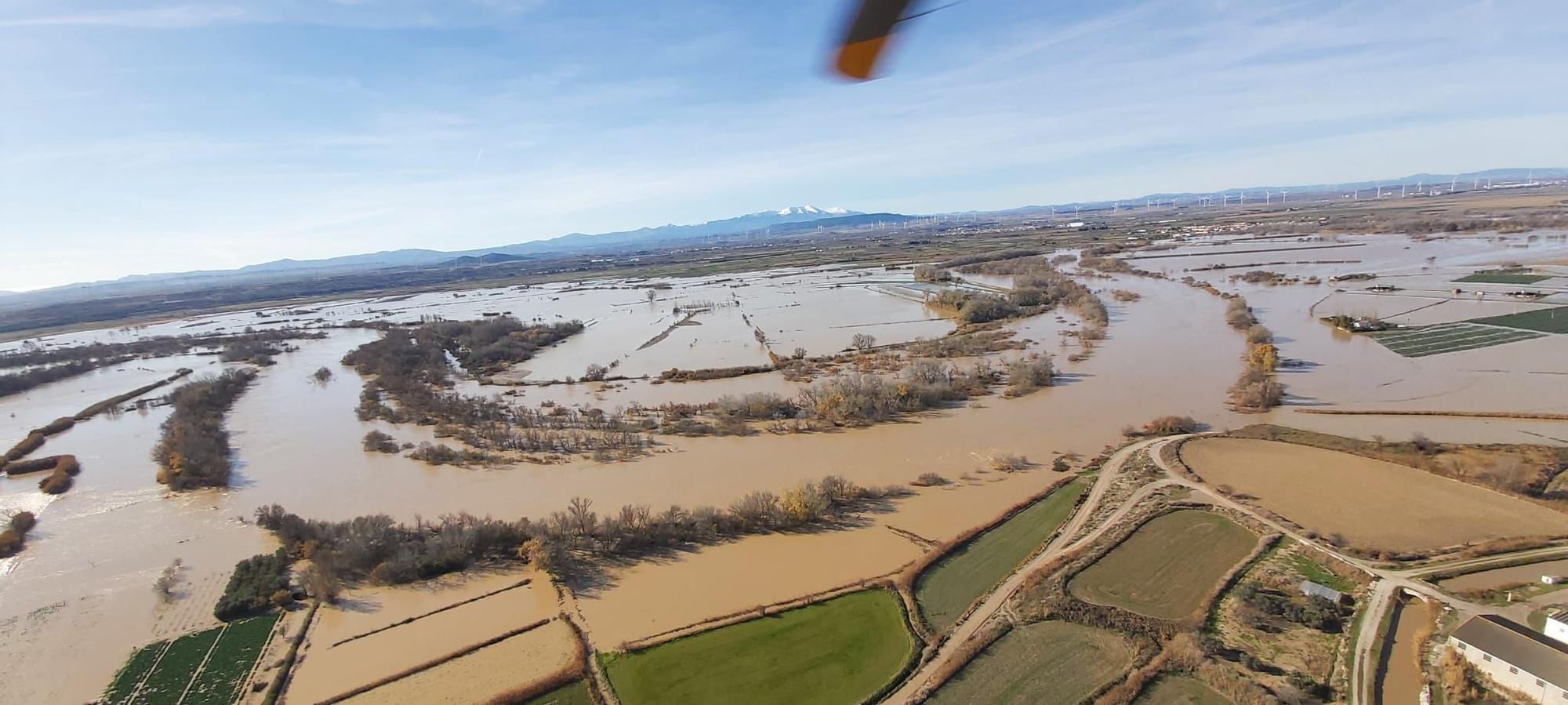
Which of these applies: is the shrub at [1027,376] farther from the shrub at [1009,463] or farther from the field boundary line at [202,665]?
the field boundary line at [202,665]

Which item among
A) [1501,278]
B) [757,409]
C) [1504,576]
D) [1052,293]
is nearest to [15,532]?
[757,409]

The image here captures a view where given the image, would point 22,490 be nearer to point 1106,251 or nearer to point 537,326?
point 537,326

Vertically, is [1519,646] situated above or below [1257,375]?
Result: below

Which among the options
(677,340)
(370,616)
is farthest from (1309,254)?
(370,616)

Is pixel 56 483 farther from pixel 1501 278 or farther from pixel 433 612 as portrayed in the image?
pixel 1501 278

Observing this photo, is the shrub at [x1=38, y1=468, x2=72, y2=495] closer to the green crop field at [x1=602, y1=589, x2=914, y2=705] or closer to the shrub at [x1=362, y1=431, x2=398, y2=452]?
the shrub at [x1=362, y1=431, x2=398, y2=452]

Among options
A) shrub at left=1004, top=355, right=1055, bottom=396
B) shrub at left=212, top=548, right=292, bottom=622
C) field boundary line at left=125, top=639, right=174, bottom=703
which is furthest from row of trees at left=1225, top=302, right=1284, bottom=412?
field boundary line at left=125, top=639, right=174, bottom=703

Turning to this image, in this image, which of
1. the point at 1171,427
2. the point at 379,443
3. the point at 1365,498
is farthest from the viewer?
the point at 379,443

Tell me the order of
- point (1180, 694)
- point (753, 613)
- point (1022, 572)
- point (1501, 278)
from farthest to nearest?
point (1501, 278) → point (1022, 572) → point (753, 613) → point (1180, 694)
